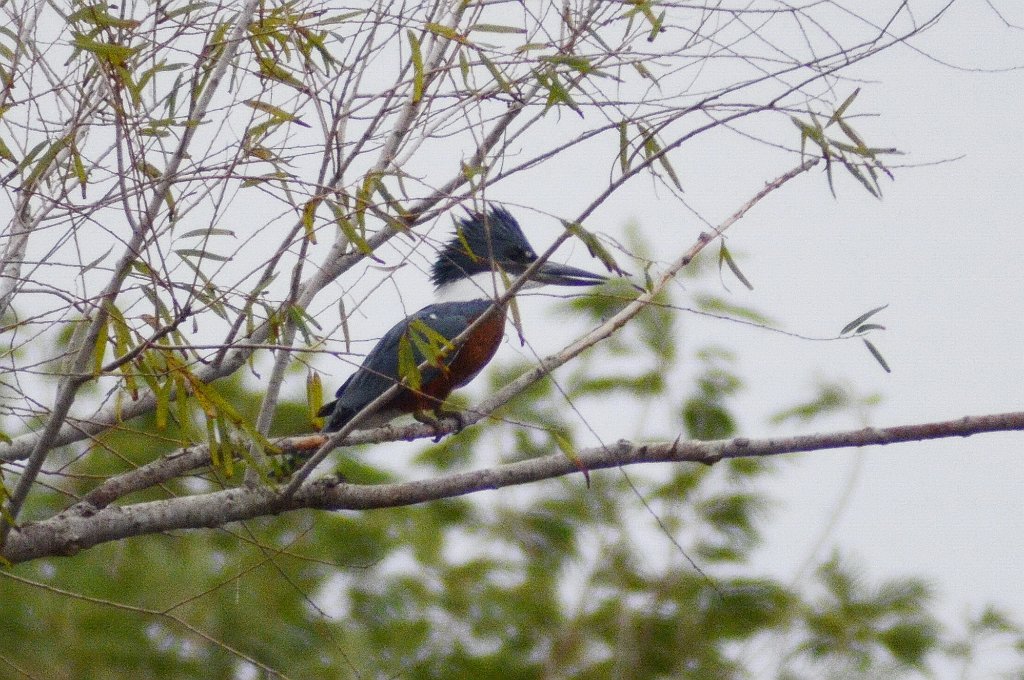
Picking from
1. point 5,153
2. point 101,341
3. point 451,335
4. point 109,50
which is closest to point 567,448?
point 101,341

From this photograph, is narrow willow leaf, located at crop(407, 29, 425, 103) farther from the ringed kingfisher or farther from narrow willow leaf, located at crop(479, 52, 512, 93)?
the ringed kingfisher

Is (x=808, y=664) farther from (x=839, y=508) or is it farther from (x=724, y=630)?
(x=839, y=508)

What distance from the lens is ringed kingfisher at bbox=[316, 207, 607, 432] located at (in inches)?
122

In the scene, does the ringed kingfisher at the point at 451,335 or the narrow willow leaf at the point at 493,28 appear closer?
the narrow willow leaf at the point at 493,28

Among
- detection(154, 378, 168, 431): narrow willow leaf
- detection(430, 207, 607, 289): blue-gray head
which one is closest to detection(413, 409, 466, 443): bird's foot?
detection(430, 207, 607, 289): blue-gray head

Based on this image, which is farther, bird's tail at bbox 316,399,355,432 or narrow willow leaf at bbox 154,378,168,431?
bird's tail at bbox 316,399,355,432

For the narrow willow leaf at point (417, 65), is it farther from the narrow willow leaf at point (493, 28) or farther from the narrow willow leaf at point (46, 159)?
the narrow willow leaf at point (46, 159)

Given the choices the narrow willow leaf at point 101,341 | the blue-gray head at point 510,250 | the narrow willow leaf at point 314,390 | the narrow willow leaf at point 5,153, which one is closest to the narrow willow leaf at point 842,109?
the narrow willow leaf at point 314,390

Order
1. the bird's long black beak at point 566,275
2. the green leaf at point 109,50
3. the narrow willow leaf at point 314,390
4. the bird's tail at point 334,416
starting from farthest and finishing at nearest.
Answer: the bird's long black beak at point 566,275, the bird's tail at point 334,416, the narrow willow leaf at point 314,390, the green leaf at point 109,50

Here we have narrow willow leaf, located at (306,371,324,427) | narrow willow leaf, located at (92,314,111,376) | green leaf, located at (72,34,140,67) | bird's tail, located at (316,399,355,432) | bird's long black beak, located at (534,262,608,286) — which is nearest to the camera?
green leaf, located at (72,34,140,67)

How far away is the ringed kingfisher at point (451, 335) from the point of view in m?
3.11

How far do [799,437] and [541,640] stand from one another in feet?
11.0

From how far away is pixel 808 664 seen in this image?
5.17 meters

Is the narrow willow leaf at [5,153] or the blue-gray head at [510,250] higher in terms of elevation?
the blue-gray head at [510,250]
